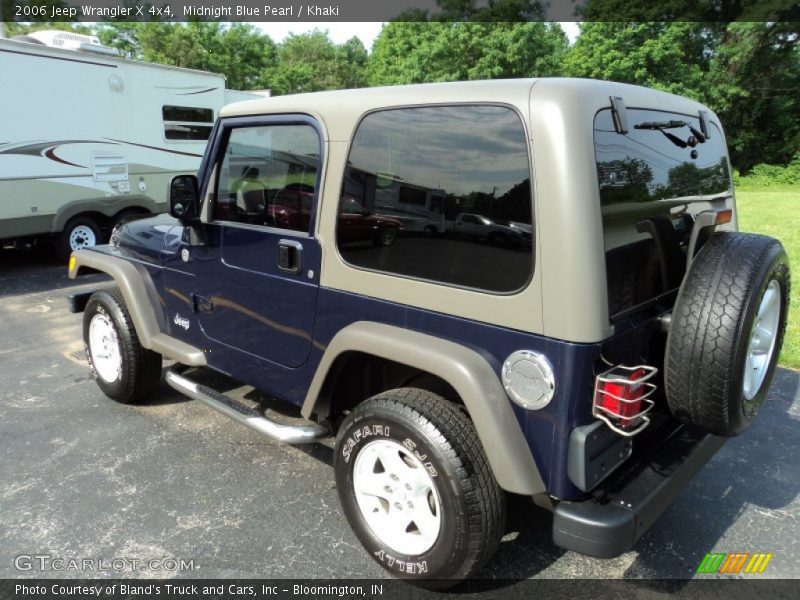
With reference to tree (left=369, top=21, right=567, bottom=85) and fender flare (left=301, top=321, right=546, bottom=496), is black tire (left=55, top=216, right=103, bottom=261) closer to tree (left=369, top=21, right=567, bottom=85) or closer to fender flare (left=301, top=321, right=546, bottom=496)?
fender flare (left=301, top=321, right=546, bottom=496)

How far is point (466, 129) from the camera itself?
2082 mm

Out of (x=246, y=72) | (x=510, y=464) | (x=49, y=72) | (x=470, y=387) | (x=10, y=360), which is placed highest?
(x=246, y=72)

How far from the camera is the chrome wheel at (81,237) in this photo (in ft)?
27.2

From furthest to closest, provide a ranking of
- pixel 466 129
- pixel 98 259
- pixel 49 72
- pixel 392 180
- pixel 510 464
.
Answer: pixel 49 72, pixel 98 259, pixel 392 180, pixel 466 129, pixel 510 464

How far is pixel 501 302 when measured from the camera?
200 centimetres

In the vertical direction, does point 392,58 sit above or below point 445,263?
above

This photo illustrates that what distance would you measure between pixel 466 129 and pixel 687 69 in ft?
95.4

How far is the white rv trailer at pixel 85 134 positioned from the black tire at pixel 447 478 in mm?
7241

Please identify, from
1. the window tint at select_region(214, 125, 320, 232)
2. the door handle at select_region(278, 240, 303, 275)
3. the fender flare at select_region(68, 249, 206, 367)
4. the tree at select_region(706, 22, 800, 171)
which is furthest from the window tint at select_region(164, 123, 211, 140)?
the tree at select_region(706, 22, 800, 171)

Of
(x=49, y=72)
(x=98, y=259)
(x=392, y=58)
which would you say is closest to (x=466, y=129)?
(x=98, y=259)

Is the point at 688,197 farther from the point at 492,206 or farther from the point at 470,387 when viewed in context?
the point at 470,387

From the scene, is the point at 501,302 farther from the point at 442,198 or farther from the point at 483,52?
the point at 483,52

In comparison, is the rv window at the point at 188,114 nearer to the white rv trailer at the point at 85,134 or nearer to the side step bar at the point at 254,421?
the white rv trailer at the point at 85,134

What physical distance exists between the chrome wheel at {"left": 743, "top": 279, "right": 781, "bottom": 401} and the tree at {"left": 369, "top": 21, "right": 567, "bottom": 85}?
2457 centimetres
